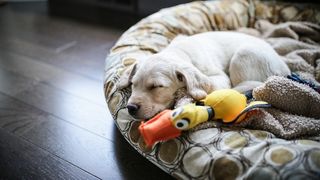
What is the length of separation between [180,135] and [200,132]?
8cm

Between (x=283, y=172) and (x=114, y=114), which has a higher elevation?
(x=283, y=172)

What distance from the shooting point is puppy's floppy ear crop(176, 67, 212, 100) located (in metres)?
1.59

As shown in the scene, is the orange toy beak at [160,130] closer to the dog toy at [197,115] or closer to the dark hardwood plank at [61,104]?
the dog toy at [197,115]

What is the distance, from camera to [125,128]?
163 cm

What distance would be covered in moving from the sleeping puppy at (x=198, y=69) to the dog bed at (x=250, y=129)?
118mm

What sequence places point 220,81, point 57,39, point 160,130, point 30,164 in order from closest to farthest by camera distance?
point 160,130
point 30,164
point 220,81
point 57,39

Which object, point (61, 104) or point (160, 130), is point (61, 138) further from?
point (160, 130)

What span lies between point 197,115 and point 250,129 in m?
0.26

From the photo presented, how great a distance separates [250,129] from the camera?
4.97 ft

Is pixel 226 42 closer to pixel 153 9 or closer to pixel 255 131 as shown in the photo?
pixel 255 131

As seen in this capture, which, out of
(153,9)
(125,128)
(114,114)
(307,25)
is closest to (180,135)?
(125,128)

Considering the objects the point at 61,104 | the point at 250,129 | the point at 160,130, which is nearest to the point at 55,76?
the point at 61,104

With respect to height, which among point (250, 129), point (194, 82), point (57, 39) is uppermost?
point (194, 82)

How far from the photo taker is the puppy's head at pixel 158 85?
155cm
